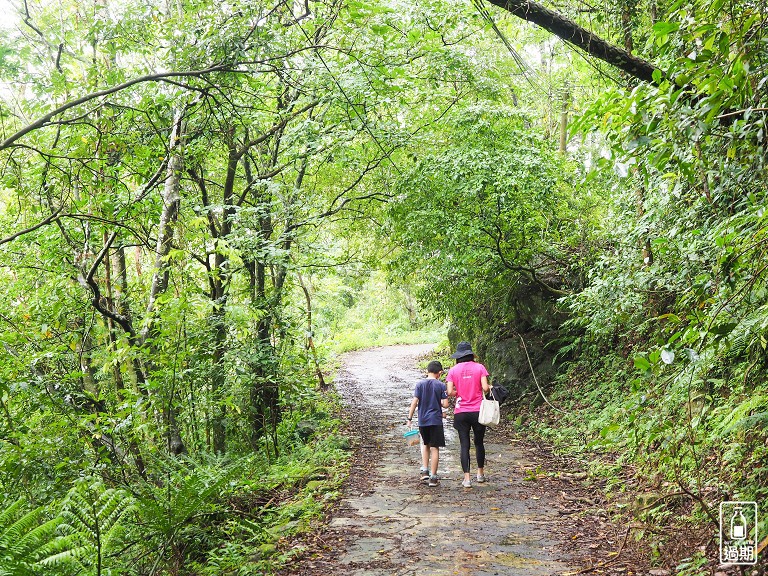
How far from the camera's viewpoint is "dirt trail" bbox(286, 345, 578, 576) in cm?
549

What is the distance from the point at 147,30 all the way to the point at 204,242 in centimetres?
362

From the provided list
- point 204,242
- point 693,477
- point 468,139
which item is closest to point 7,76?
point 204,242

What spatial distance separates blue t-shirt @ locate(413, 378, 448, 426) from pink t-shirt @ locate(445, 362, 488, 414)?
254 mm

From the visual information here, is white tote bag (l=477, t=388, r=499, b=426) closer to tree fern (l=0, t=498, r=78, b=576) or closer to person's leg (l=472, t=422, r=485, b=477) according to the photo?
person's leg (l=472, t=422, r=485, b=477)

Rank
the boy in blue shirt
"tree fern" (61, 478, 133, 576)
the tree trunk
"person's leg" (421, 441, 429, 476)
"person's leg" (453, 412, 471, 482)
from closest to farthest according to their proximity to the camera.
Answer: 1. "tree fern" (61, 478, 133, 576)
2. the tree trunk
3. "person's leg" (453, 412, 471, 482)
4. the boy in blue shirt
5. "person's leg" (421, 441, 429, 476)

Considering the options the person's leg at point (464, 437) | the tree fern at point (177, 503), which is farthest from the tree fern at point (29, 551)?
the person's leg at point (464, 437)

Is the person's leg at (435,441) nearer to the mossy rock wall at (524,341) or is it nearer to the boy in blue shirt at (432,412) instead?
the boy in blue shirt at (432,412)

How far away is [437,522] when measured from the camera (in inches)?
266

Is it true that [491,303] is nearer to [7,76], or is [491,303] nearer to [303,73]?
[303,73]

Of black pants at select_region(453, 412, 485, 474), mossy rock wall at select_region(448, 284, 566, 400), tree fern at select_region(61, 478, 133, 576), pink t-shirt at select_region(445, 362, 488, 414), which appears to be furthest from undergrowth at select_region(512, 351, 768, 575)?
tree fern at select_region(61, 478, 133, 576)

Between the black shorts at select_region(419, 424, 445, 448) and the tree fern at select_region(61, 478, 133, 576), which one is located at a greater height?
the tree fern at select_region(61, 478, 133, 576)

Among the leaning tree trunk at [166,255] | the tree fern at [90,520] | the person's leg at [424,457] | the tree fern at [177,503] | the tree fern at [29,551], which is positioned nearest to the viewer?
the tree fern at [29,551]

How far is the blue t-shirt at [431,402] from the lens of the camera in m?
8.48

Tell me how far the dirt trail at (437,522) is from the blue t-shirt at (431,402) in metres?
0.99
